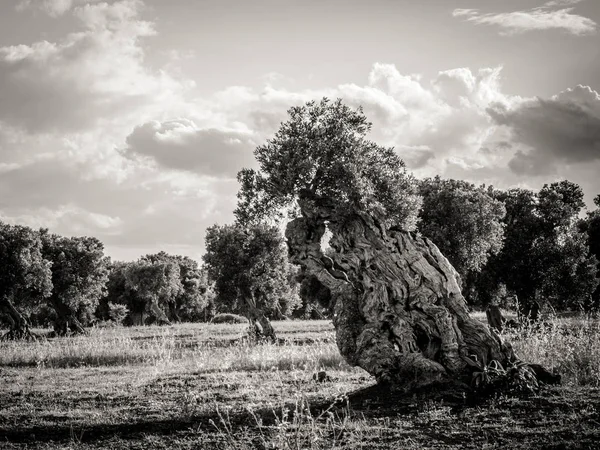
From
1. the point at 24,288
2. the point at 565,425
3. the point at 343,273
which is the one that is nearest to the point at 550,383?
the point at 565,425

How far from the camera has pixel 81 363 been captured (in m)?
19.8

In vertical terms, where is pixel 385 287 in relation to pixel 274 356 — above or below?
above

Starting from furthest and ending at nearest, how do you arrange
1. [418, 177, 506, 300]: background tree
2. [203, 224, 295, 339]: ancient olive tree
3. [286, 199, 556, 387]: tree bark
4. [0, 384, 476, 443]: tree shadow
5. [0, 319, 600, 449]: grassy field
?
[203, 224, 295, 339]: ancient olive tree, [418, 177, 506, 300]: background tree, [286, 199, 556, 387]: tree bark, [0, 384, 476, 443]: tree shadow, [0, 319, 600, 449]: grassy field

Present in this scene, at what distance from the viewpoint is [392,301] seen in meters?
12.4

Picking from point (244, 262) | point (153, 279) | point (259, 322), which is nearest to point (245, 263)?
point (244, 262)

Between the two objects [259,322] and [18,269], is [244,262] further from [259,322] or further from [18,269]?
[18,269]

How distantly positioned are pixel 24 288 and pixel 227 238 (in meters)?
17.1

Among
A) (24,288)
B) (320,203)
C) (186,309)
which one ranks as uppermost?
(320,203)

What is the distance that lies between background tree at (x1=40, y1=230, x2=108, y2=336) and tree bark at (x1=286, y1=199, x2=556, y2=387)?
34.1 metres

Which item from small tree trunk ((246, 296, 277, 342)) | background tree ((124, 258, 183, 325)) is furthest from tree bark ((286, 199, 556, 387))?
background tree ((124, 258, 183, 325))

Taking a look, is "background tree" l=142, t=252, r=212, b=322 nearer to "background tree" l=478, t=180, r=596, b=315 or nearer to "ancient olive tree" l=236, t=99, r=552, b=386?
"background tree" l=478, t=180, r=596, b=315

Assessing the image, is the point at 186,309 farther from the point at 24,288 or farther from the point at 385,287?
the point at 385,287

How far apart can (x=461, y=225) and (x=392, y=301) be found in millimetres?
14500

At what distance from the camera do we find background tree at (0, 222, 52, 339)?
35.5 meters
